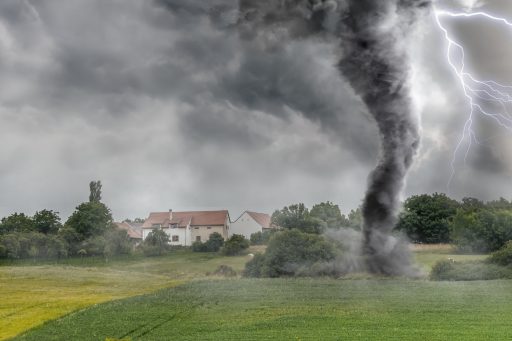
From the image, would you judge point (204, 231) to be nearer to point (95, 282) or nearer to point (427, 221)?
point (427, 221)

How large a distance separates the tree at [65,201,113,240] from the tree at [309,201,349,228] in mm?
42277

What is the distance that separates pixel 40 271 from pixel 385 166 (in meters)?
50.9

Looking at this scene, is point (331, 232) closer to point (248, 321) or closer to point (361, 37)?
point (361, 37)

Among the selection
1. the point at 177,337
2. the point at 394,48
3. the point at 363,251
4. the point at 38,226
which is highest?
Answer: the point at 394,48

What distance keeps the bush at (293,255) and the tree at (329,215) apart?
15491 millimetres

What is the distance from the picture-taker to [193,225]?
128875 mm

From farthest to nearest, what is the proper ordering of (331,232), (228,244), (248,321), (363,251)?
1. (228,244)
2. (331,232)
3. (363,251)
4. (248,321)

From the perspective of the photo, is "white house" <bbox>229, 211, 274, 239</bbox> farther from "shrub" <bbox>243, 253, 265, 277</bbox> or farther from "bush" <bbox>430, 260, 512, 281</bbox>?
"bush" <bbox>430, 260, 512, 281</bbox>

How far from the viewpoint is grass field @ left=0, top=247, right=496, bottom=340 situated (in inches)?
1618

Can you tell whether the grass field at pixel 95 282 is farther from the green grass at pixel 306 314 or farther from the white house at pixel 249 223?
the white house at pixel 249 223

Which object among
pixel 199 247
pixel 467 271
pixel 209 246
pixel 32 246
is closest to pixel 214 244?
pixel 209 246

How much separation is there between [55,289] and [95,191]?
6700cm

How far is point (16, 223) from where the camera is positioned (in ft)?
385

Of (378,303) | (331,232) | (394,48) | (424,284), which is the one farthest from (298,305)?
(331,232)
